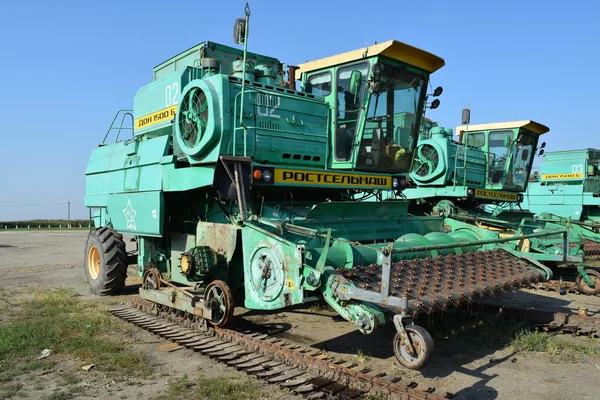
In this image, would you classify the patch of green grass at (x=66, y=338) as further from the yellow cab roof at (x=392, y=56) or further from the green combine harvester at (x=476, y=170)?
the green combine harvester at (x=476, y=170)

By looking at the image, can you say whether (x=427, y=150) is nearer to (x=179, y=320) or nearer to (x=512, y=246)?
(x=512, y=246)

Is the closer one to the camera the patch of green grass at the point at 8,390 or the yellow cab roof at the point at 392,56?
the patch of green grass at the point at 8,390

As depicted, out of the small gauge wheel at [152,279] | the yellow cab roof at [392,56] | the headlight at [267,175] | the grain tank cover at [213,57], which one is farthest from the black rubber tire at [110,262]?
the yellow cab roof at [392,56]

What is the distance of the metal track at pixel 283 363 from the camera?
391cm

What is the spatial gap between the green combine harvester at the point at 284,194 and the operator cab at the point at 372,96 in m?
0.02

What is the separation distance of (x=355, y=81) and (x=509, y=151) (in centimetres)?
771

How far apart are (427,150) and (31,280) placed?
31.3 ft

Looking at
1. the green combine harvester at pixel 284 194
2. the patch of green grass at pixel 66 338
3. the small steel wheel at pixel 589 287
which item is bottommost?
the patch of green grass at pixel 66 338

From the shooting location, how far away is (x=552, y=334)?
598 cm

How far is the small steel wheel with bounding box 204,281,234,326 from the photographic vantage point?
5.36 metres

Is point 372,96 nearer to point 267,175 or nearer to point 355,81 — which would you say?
point 355,81

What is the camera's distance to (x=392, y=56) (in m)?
6.29

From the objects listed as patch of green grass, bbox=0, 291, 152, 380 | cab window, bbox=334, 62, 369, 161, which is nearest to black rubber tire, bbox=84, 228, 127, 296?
patch of green grass, bbox=0, 291, 152, 380

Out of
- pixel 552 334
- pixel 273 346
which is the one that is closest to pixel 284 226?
pixel 273 346
